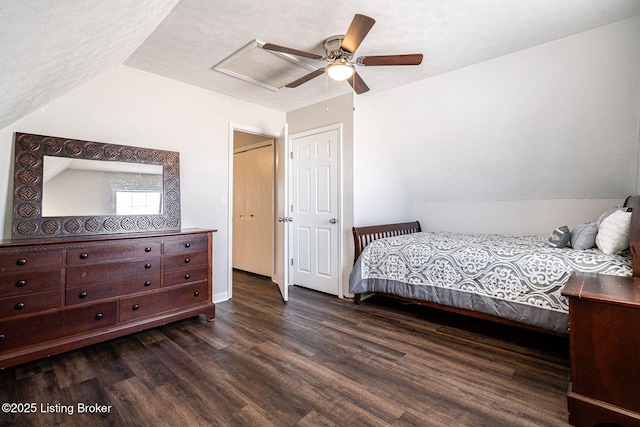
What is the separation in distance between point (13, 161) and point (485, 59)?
3.97 metres

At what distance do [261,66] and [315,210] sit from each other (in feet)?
5.85

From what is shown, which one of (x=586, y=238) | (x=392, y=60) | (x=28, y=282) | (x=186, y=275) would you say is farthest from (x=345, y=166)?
(x=28, y=282)

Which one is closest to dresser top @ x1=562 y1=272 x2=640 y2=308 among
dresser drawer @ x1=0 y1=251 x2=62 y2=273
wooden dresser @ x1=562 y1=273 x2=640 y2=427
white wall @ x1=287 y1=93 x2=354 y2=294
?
wooden dresser @ x1=562 y1=273 x2=640 y2=427

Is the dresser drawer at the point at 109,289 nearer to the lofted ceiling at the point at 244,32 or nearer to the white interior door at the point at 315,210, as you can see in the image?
the lofted ceiling at the point at 244,32

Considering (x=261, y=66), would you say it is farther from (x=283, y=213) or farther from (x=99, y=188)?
(x=99, y=188)

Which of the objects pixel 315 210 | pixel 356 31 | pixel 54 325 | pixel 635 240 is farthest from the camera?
pixel 315 210

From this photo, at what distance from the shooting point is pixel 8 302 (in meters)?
1.93

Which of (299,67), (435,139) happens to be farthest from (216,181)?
(435,139)

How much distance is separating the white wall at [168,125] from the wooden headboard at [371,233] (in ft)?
5.03

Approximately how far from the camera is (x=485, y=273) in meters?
2.49

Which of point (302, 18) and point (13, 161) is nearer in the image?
point (302, 18)

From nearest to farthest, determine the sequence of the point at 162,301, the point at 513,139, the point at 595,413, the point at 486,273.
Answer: the point at 595,413
the point at 486,273
the point at 162,301
the point at 513,139

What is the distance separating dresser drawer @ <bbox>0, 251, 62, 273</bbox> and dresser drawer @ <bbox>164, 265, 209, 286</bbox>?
0.77 m

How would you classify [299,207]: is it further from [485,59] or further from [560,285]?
[560,285]
